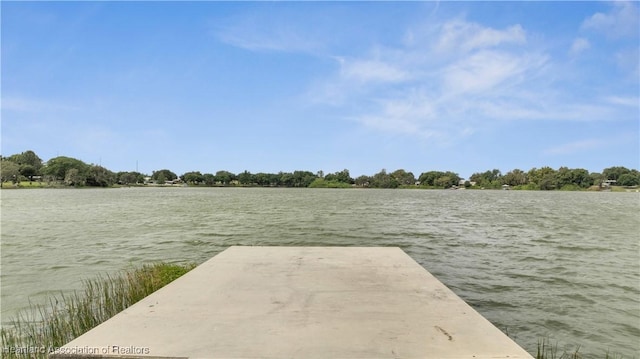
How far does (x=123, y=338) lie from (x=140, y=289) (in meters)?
4.38

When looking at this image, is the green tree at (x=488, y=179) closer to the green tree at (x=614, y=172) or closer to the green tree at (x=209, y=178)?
the green tree at (x=614, y=172)

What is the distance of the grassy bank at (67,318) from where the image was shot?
5.18m

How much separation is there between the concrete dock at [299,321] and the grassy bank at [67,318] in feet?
5.69

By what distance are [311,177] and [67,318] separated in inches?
6764

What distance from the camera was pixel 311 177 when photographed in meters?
179

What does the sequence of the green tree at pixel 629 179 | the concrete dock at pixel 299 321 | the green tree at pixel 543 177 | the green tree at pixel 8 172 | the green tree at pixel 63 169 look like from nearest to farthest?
the concrete dock at pixel 299 321
the green tree at pixel 8 172
the green tree at pixel 63 169
the green tree at pixel 543 177
the green tree at pixel 629 179

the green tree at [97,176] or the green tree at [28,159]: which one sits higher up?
the green tree at [28,159]

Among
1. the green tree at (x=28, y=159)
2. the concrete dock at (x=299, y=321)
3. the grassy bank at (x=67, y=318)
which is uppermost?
the green tree at (x=28, y=159)

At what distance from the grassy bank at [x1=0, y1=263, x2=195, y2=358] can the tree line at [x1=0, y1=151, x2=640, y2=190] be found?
455 ft

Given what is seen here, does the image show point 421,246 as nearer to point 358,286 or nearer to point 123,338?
point 358,286

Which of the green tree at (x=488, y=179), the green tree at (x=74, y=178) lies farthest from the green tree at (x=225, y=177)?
the green tree at (x=488, y=179)

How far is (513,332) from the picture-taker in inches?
276

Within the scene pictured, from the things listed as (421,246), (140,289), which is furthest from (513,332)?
(421,246)

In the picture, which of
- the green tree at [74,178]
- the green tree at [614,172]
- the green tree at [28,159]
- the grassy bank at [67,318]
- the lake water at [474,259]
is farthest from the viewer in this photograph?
the green tree at [614,172]
